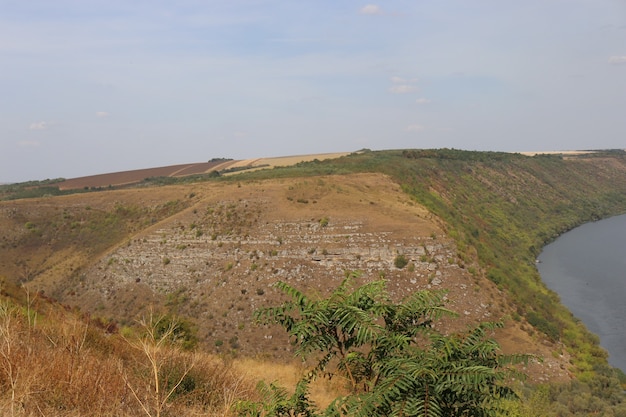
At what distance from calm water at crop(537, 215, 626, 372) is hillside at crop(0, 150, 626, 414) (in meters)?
1.96

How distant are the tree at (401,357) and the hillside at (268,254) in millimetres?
14764

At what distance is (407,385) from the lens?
3672mm

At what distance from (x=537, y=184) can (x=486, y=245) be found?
4093 cm

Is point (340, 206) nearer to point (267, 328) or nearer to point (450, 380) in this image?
point (267, 328)

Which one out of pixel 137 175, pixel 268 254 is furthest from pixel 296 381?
pixel 137 175

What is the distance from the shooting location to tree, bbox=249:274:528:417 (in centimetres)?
370

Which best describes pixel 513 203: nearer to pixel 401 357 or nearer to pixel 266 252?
pixel 266 252

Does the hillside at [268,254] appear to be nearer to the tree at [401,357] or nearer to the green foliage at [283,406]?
the green foliage at [283,406]

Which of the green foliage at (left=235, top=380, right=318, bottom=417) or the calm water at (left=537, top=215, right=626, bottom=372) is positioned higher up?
the green foliage at (left=235, top=380, right=318, bottom=417)

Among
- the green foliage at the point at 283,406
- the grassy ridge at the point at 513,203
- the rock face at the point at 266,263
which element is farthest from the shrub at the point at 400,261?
the green foliage at the point at 283,406

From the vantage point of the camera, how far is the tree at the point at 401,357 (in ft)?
12.1

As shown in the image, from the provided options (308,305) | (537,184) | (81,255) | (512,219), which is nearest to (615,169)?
(537,184)

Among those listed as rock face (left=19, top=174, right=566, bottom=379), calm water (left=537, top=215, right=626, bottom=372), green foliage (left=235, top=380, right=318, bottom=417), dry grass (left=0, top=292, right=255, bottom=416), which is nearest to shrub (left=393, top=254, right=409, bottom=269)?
rock face (left=19, top=174, right=566, bottom=379)

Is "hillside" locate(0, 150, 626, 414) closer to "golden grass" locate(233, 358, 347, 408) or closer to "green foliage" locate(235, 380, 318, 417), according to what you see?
"golden grass" locate(233, 358, 347, 408)
